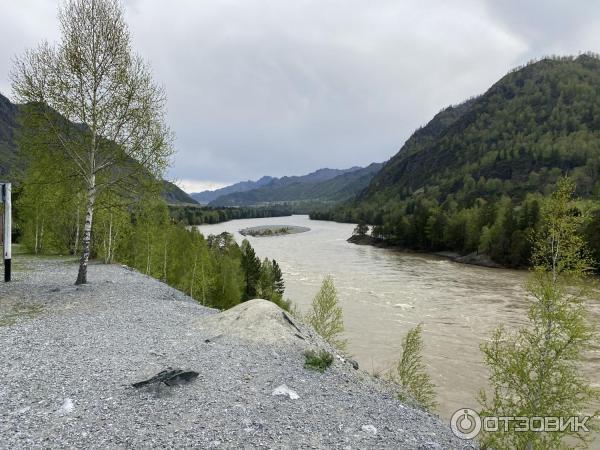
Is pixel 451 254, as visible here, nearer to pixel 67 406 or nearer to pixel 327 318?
pixel 327 318

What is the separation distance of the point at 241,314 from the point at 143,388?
6697 mm

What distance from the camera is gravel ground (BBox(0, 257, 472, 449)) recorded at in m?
8.54

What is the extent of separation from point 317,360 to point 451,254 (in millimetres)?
109273

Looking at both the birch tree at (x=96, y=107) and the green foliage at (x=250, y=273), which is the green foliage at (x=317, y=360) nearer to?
the birch tree at (x=96, y=107)

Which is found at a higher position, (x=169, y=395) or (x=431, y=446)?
(x=169, y=395)

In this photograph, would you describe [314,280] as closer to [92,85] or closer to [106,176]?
[106,176]

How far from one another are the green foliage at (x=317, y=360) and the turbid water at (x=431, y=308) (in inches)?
478

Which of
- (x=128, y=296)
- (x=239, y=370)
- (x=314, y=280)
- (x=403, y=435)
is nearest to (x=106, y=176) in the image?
(x=128, y=296)

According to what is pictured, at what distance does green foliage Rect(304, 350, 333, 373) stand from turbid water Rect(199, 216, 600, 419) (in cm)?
1215

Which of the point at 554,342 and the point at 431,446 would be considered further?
the point at 554,342

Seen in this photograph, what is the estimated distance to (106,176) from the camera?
26.3 meters

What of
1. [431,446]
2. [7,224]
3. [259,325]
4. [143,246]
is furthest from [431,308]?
[7,224]

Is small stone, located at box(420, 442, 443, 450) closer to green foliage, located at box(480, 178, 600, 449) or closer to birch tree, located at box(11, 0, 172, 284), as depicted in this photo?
green foliage, located at box(480, 178, 600, 449)

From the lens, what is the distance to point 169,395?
10.3 metres
